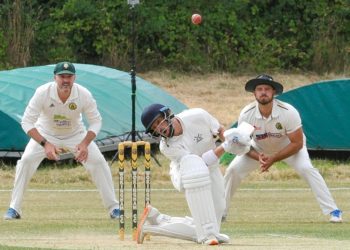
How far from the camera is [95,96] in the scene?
22703 millimetres

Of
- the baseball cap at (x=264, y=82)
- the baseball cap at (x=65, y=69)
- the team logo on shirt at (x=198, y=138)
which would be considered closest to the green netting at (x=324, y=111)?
the baseball cap at (x=264, y=82)

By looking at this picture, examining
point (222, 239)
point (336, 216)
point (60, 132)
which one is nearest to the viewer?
point (222, 239)

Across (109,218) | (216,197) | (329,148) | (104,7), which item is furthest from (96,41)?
(216,197)

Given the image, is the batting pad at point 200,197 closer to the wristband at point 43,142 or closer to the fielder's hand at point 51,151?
the fielder's hand at point 51,151

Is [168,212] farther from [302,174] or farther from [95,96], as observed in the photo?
[95,96]

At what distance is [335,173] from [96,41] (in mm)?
9545

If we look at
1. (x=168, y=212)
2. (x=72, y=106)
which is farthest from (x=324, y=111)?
(x=72, y=106)

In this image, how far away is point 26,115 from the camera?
13.8 meters

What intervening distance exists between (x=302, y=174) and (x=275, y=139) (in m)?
0.45

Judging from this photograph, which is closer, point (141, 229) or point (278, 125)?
point (141, 229)

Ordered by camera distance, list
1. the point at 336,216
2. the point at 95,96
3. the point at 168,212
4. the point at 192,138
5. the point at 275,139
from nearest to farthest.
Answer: the point at 192,138, the point at 336,216, the point at 275,139, the point at 168,212, the point at 95,96

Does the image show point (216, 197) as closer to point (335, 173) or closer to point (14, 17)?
point (335, 173)

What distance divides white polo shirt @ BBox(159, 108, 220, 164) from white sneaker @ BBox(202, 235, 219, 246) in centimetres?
71

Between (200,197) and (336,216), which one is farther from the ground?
(200,197)
